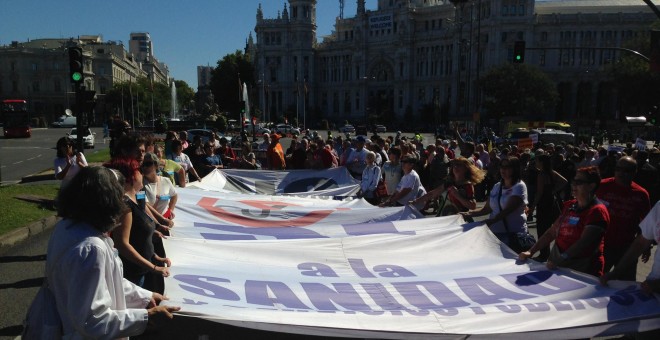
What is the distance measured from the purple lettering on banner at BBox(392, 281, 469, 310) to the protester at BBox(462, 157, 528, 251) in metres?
1.72

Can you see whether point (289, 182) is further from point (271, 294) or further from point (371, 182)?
point (271, 294)

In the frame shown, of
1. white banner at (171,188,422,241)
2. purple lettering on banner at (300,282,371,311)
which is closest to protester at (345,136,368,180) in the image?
white banner at (171,188,422,241)

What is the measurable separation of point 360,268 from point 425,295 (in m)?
0.96

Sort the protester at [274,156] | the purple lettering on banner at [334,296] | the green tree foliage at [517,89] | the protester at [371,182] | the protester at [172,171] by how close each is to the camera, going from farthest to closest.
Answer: the green tree foliage at [517,89] < the protester at [274,156] < the protester at [371,182] < the protester at [172,171] < the purple lettering on banner at [334,296]

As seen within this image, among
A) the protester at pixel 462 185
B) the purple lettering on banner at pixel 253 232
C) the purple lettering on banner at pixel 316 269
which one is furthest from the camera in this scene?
the protester at pixel 462 185

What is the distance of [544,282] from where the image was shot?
15.7 ft

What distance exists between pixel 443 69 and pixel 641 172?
92.7 metres

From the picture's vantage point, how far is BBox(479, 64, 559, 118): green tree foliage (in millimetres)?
65625

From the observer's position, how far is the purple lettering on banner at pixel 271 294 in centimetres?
413

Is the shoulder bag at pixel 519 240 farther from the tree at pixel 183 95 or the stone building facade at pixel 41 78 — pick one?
the tree at pixel 183 95

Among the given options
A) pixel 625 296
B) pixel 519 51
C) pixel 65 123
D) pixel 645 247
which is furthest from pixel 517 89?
pixel 65 123

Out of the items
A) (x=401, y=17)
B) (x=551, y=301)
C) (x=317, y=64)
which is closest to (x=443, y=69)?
(x=401, y=17)

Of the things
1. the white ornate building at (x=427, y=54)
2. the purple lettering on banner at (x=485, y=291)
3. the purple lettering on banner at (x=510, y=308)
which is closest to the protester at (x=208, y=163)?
the purple lettering on banner at (x=485, y=291)

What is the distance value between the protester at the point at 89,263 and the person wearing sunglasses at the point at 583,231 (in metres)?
3.87
